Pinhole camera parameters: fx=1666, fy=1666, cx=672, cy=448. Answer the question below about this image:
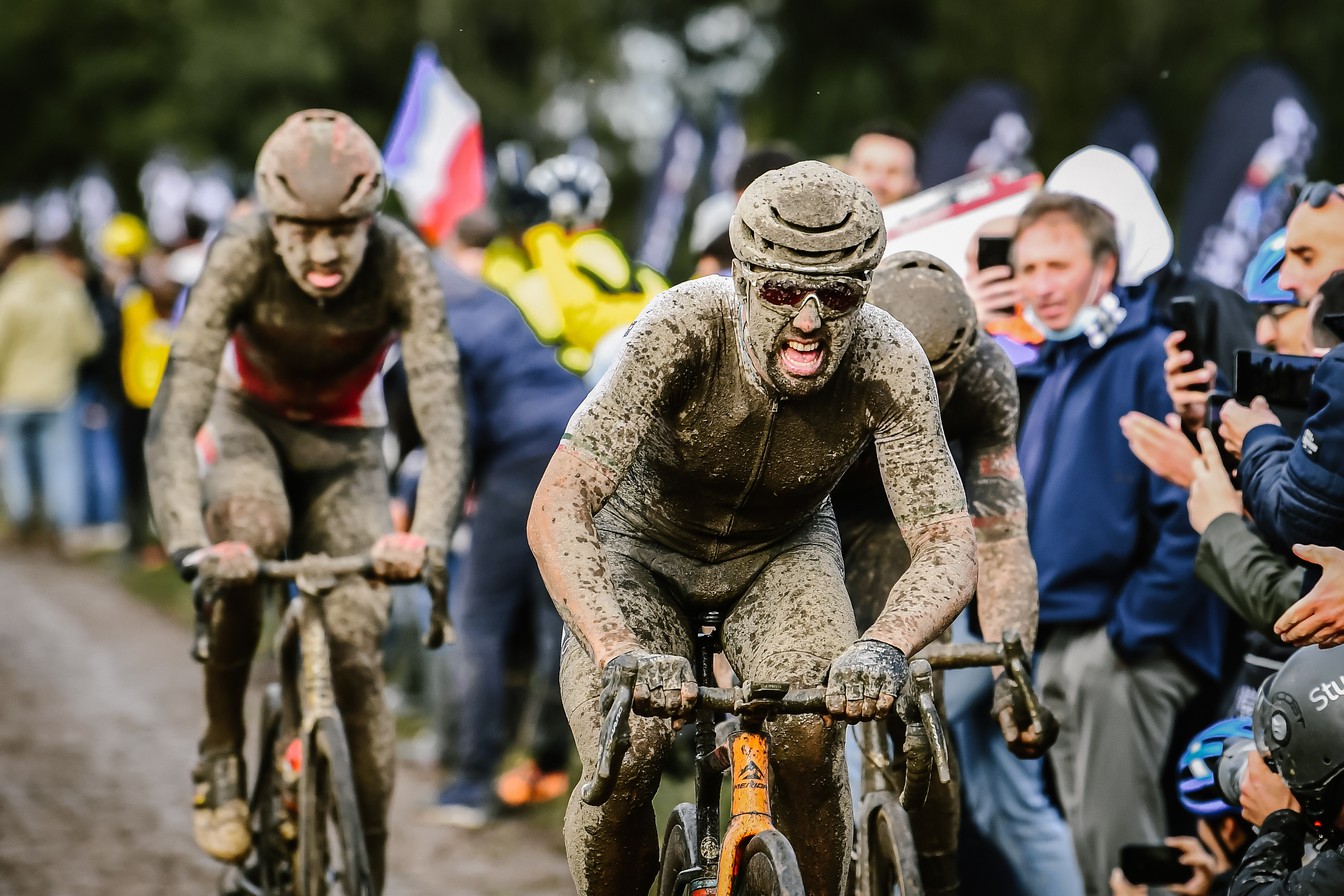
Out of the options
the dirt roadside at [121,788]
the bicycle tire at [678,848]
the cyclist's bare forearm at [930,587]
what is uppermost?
the cyclist's bare forearm at [930,587]

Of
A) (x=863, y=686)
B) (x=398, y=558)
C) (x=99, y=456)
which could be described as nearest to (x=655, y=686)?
(x=863, y=686)

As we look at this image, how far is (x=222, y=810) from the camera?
5453 mm

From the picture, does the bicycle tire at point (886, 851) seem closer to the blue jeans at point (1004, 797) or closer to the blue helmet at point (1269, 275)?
the blue jeans at point (1004, 797)

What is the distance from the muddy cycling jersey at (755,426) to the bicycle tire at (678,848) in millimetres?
687

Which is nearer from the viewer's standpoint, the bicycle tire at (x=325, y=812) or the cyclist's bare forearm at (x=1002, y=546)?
the cyclist's bare forearm at (x=1002, y=546)

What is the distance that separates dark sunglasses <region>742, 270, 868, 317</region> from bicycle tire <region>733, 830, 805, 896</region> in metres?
1.09

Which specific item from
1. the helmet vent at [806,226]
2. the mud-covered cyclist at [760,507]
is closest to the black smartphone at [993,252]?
the mud-covered cyclist at [760,507]

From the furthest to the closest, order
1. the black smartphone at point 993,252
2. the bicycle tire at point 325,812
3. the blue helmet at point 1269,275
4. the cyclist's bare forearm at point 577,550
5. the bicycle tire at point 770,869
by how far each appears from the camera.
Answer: the black smartphone at point 993,252 → the blue helmet at point 1269,275 → the bicycle tire at point 325,812 → the cyclist's bare forearm at point 577,550 → the bicycle tire at point 770,869

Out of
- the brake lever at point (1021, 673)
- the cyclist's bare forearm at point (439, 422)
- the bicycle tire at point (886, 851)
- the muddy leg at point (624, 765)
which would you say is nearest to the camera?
the muddy leg at point (624, 765)

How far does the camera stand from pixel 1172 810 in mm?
5711

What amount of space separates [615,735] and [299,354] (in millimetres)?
2729

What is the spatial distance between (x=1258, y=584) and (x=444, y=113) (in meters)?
9.15

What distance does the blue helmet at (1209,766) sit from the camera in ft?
14.8

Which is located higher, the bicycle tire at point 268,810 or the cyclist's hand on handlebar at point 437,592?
the cyclist's hand on handlebar at point 437,592
